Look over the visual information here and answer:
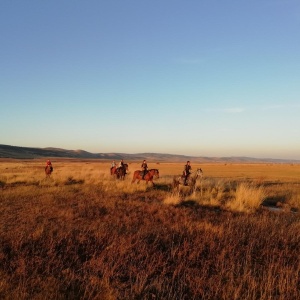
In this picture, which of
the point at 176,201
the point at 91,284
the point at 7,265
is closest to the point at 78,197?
the point at 176,201

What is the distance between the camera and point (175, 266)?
6.62m

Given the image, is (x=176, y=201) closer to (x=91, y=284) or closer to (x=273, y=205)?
(x=273, y=205)

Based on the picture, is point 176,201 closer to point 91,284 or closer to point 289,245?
point 289,245

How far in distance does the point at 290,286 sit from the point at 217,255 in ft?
5.44

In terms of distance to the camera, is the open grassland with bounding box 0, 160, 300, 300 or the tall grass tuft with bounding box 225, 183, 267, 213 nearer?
the open grassland with bounding box 0, 160, 300, 300

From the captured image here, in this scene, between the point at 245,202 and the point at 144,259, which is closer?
the point at 144,259

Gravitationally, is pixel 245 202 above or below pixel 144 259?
above

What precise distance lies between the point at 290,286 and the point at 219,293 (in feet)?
4.20

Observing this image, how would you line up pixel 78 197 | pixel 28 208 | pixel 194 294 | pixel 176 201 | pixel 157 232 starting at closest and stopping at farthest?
1. pixel 194 294
2. pixel 157 232
3. pixel 28 208
4. pixel 176 201
5. pixel 78 197

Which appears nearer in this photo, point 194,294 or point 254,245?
point 194,294

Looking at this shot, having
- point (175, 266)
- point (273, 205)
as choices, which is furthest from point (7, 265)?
point (273, 205)

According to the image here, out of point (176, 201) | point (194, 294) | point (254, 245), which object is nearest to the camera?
point (194, 294)

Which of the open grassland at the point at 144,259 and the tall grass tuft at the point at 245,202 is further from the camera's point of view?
the tall grass tuft at the point at 245,202

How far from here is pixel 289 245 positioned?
832 cm
